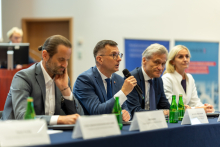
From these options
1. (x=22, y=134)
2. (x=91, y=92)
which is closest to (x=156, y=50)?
(x=91, y=92)

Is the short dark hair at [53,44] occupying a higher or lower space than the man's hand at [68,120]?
higher

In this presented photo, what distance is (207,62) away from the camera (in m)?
6.58

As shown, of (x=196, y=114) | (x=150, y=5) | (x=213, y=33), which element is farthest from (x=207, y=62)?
(x=196, y=114)

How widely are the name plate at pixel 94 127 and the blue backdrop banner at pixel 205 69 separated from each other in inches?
215

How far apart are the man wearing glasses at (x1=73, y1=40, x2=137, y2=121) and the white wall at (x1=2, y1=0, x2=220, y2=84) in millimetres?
3627

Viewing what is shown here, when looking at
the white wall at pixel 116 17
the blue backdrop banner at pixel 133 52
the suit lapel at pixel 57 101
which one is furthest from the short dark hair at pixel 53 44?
the blue backdrop banner at pixel 133 52

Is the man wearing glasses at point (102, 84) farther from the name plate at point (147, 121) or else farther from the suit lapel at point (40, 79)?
the name plate at point (147, 121)

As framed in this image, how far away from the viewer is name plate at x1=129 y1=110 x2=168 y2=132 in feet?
4.66

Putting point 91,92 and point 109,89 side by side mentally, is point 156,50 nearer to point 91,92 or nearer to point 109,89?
point 109,89

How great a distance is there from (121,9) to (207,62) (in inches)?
94.2

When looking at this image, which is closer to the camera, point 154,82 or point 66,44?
point 66,44

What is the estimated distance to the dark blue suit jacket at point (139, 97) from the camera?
2.44 meters

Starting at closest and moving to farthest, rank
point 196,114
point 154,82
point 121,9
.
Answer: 1. point 196,114
2. point 154,82
3. point 121,9

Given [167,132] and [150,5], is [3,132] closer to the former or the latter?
[167,132]
